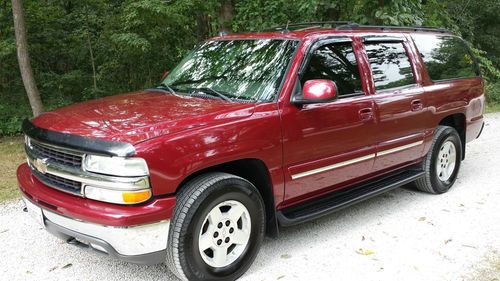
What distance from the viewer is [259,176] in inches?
148

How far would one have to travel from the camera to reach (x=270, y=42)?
169 inches

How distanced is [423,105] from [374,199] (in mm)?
1244

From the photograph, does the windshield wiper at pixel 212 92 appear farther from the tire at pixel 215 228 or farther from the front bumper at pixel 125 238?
the front bumper at pixel 125 238

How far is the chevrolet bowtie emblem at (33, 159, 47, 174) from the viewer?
341 cm

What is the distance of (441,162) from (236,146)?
3.31 metres

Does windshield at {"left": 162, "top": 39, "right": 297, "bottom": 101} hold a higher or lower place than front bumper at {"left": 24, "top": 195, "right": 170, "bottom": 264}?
higher

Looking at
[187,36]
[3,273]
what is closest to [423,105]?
[3,273]

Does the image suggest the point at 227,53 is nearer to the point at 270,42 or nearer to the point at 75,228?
the point at 270,42

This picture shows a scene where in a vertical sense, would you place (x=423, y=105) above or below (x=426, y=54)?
below

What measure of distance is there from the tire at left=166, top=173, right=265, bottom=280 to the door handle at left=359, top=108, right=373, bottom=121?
1.34m

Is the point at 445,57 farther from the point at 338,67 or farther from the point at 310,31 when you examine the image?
the point at 310,31

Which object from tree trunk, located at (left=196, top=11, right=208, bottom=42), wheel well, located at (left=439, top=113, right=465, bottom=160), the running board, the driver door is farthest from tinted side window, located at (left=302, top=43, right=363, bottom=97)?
tree trunk, located at (left=196, top=11, right=208, bottom=42)

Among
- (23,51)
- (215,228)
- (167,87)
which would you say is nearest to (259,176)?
(215,228)

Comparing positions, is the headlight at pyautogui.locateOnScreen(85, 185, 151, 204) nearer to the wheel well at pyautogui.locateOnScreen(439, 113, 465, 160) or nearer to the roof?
the roof
